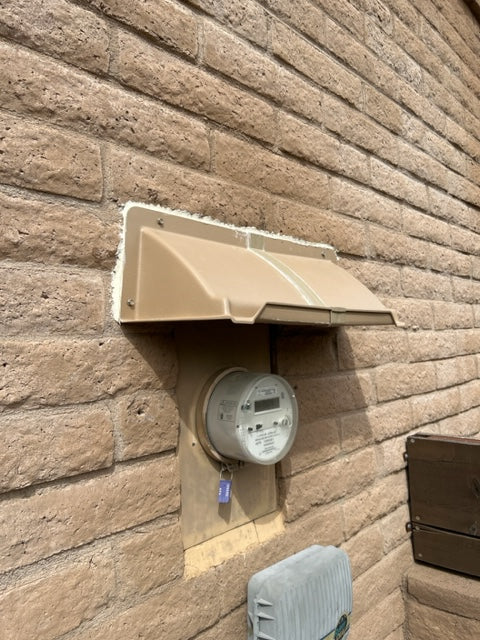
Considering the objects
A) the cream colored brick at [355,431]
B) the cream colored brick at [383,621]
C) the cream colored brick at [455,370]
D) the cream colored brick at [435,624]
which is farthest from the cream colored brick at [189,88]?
the cream colored brick at [435,624]

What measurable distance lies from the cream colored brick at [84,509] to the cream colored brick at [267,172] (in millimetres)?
872

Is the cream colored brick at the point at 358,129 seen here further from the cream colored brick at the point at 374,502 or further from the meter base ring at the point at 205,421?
the cream colored brick at the point at 374,502

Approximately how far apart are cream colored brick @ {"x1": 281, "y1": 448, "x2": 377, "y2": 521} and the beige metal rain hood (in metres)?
0.59

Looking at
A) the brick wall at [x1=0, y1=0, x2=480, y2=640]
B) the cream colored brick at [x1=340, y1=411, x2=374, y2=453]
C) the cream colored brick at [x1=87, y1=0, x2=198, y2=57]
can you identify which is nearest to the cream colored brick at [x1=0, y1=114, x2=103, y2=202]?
the brick wall at [x1=0, y1=0, x2=480, y2=640]

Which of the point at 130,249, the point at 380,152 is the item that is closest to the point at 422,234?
the point at 380,152

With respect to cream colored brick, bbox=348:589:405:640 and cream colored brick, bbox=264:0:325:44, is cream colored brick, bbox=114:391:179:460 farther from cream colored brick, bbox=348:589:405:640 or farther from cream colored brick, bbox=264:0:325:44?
cream colored brick, bbox=264:0:325:44

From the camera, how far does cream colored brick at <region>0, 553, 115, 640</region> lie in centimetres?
98

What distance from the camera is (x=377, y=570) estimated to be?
2004 mm

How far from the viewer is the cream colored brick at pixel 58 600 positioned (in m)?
0.98

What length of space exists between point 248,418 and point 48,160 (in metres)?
0.80

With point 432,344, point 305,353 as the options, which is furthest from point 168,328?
point 432,344

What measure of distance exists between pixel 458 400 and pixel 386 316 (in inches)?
57.6

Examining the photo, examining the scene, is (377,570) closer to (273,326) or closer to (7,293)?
(273,326)

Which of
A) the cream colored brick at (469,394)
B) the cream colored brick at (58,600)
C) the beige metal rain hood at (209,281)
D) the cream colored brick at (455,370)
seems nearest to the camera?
the cream colored brick at (58,600)
